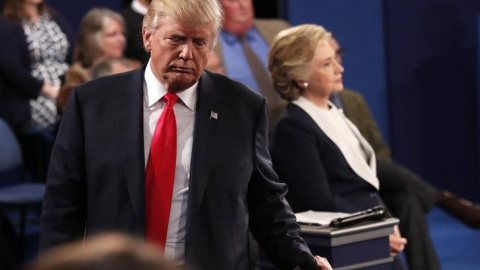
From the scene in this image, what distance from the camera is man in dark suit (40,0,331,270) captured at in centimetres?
230

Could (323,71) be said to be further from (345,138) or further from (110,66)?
(110,66)

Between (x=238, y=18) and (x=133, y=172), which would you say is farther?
(x=238, y=18)

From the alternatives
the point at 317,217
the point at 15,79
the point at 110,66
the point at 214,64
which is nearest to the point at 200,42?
the point at 317,217

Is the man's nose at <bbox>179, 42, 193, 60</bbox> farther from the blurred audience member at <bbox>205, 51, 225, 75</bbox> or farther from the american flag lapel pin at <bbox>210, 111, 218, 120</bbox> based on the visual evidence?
the blurred audience member at <bbox>205, 51, 225, 75</bbox>

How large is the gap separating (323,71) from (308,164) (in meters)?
0.41

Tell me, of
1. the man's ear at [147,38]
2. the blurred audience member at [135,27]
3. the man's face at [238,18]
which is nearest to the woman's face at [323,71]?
the man's face at [238,18]

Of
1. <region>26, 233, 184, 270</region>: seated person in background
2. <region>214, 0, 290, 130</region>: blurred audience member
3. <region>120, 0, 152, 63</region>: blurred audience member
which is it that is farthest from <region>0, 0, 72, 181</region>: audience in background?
<region>26, 233, 184, 270</region>: seated person in background

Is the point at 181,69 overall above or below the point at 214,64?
above

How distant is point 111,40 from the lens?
18.7ft

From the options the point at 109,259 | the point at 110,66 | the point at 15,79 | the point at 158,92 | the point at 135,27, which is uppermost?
the point at 109,259

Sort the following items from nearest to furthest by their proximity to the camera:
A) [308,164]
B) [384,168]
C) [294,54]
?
[308,164]
[294,54]
[384,168]

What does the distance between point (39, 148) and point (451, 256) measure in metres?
2.62

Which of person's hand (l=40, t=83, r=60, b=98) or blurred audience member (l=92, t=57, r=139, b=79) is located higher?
blurred audience member (l=92, t=57, r=139, b=79)

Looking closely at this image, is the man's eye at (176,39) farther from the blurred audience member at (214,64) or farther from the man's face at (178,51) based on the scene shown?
the blurred audience member at (214,64)
